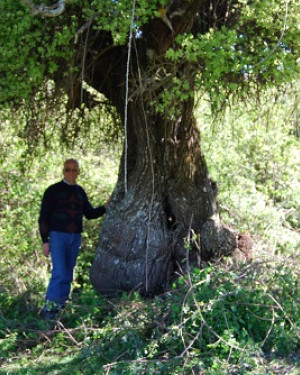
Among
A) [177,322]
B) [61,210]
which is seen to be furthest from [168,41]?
[177,322]

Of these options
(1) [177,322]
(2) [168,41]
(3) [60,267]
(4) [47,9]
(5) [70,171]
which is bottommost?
(1) [177,322]

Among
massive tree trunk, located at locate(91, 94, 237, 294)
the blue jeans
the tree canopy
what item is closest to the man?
the blue jeans

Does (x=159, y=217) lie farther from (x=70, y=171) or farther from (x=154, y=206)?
(x=70, y=171)

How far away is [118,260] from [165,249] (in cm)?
64

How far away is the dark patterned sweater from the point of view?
7531mm

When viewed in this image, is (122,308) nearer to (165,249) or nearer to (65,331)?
(65,331)

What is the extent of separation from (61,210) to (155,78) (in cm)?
209

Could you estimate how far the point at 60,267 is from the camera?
7.43 metres

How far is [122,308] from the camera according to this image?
21.6 ft

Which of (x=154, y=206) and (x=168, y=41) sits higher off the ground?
(x=168, y=41)

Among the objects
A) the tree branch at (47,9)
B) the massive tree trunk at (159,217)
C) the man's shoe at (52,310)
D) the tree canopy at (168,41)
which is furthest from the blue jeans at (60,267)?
the tree branch at (47,9)

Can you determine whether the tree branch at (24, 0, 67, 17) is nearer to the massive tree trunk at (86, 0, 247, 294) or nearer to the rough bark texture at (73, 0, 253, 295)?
the rough bark texture at (73, 0, 253, 295)

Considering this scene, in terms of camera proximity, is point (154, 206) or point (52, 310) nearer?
point (52, 310)

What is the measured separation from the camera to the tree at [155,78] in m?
6.38
